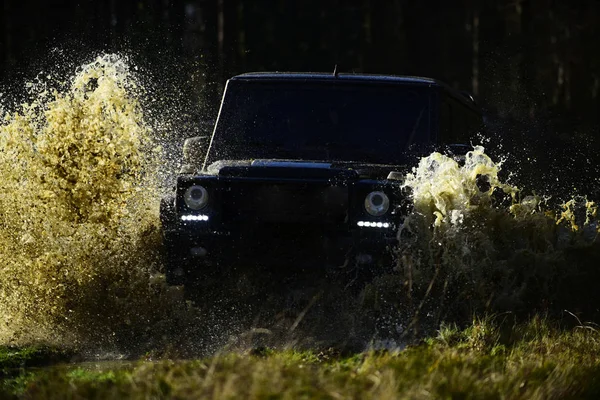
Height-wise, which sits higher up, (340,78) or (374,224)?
(340,78)

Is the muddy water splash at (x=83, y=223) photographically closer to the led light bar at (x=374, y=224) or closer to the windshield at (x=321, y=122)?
the windshield at (x=321, y=122)

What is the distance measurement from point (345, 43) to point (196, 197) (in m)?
28.5

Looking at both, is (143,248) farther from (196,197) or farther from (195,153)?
(196,197)

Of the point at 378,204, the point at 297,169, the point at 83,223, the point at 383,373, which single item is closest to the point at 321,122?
the point at 297,169

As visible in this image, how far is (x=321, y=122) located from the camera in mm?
8336

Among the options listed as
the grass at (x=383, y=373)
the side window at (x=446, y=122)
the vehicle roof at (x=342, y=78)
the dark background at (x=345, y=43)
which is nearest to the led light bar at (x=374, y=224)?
the grass at (x=383, y=373)

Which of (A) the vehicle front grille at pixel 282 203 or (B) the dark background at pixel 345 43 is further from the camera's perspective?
(B) the dark background at pixel 345 43

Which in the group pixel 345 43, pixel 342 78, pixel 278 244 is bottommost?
pixel 278 244

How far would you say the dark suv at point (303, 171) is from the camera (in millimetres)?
7195

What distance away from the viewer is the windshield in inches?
323

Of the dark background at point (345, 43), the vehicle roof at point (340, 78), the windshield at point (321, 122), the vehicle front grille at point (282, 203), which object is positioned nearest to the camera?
the vehicle front grille at point (282, 203)

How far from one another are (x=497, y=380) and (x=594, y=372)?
0.94 metres

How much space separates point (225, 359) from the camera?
17.8ft

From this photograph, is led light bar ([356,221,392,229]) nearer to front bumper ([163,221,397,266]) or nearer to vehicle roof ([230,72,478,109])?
front bumper ([163,221,397,266])
